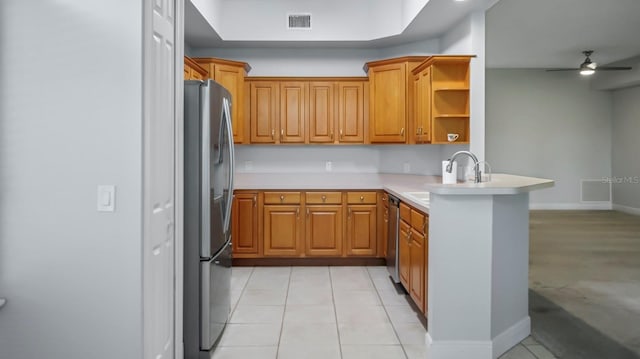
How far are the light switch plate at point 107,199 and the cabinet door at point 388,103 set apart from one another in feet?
12.0

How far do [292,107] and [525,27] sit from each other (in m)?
3.39

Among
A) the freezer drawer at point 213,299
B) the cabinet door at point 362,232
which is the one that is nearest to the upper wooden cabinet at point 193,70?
the freezer drawer at point 213,299

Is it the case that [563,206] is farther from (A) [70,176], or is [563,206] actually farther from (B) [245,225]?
(A) [70,176]

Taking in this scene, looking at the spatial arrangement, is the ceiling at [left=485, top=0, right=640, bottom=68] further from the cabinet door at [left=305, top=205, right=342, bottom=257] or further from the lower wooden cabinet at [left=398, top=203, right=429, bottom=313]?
the cabinet door at [left=305, top=205, right=342, bottom=257]

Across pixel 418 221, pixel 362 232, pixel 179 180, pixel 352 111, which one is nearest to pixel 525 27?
pixel 352 111

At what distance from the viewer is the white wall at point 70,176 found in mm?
1766

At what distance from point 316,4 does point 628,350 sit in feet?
14.6

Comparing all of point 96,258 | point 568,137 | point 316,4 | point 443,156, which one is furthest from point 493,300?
point 568,137

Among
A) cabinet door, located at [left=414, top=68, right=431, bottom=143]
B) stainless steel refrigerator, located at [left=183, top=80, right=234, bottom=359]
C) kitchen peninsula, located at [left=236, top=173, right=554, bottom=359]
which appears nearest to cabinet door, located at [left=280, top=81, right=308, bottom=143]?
cabinet door, located at [left=414, top=68, right=431, bottom=143]

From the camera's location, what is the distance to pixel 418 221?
10.6 ft

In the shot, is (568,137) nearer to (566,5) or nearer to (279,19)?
(566,5)

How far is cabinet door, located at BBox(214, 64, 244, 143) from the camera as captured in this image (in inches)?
200

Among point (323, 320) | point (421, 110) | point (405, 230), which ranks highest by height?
point (421, 110)

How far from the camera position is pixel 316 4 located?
17.1 ft
